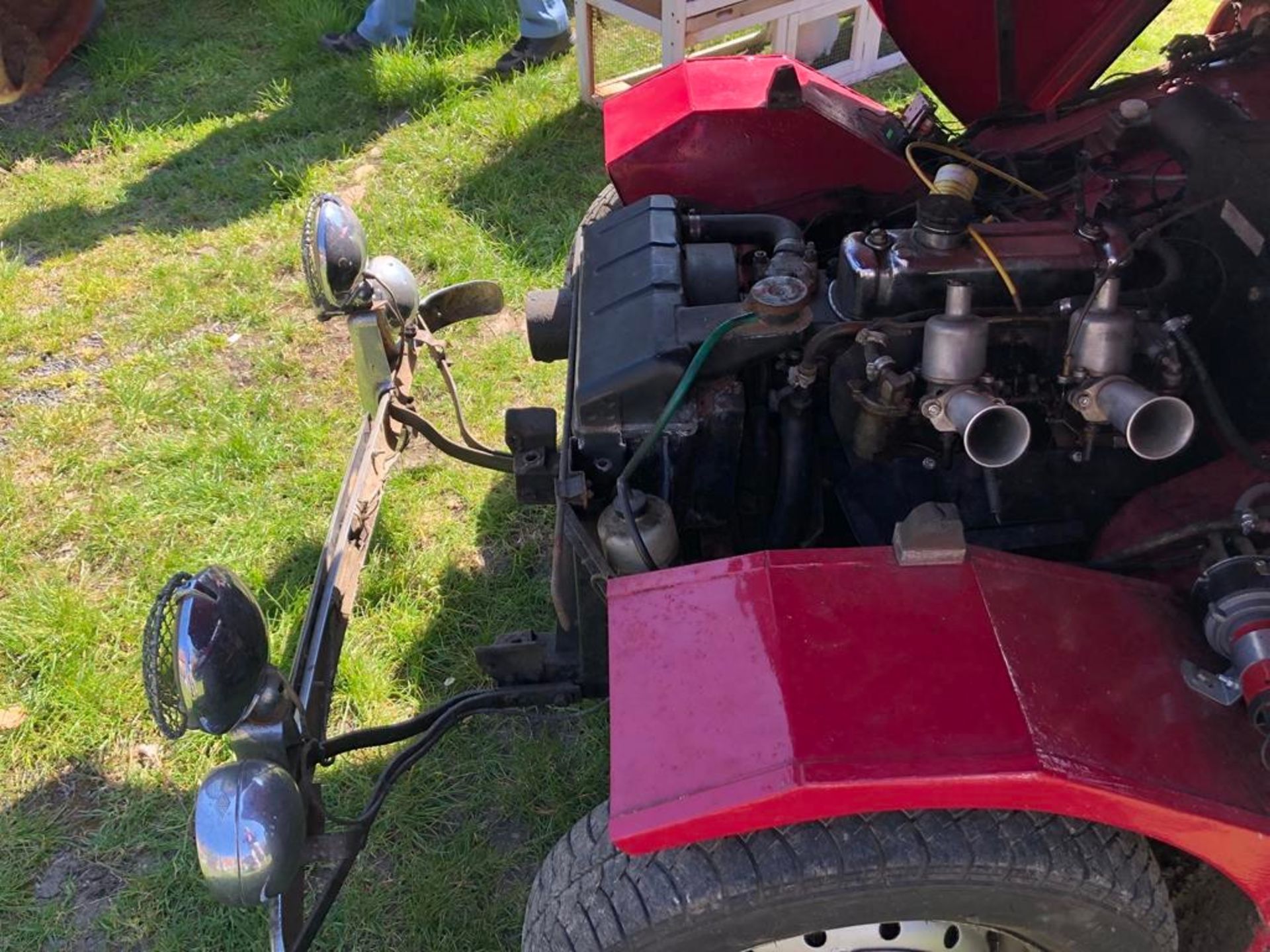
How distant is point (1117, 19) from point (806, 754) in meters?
1.65

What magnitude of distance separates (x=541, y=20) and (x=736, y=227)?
3.29 meters

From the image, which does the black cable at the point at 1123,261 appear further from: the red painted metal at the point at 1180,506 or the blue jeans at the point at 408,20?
the blue jeans at the point at 408,20

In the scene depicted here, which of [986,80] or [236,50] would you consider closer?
[986,80]

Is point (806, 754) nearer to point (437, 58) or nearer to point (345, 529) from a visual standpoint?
point (345, 529)

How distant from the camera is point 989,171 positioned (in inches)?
84.9

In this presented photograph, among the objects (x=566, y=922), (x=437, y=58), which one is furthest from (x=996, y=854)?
(x=437, y=58)

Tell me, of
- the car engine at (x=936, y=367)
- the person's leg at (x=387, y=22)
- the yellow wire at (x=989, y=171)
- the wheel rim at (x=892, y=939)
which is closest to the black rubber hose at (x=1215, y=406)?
the car engine at (x=936, y=367)

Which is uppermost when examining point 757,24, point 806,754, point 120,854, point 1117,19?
point 1117,19

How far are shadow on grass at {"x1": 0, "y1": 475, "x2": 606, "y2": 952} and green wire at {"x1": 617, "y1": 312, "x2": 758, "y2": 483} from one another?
3.05ft

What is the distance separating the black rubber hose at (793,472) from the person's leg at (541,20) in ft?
12.1

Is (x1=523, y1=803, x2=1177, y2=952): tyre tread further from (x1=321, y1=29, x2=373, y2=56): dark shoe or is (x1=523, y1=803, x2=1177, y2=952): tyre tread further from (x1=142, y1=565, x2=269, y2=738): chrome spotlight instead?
(x1=321, y1=29, x2=373, y2=56): dark shoe

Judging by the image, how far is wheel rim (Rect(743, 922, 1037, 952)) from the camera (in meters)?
1.46

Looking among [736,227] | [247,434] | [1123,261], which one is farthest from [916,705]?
[247,434]

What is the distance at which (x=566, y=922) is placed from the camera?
4.61 ft
